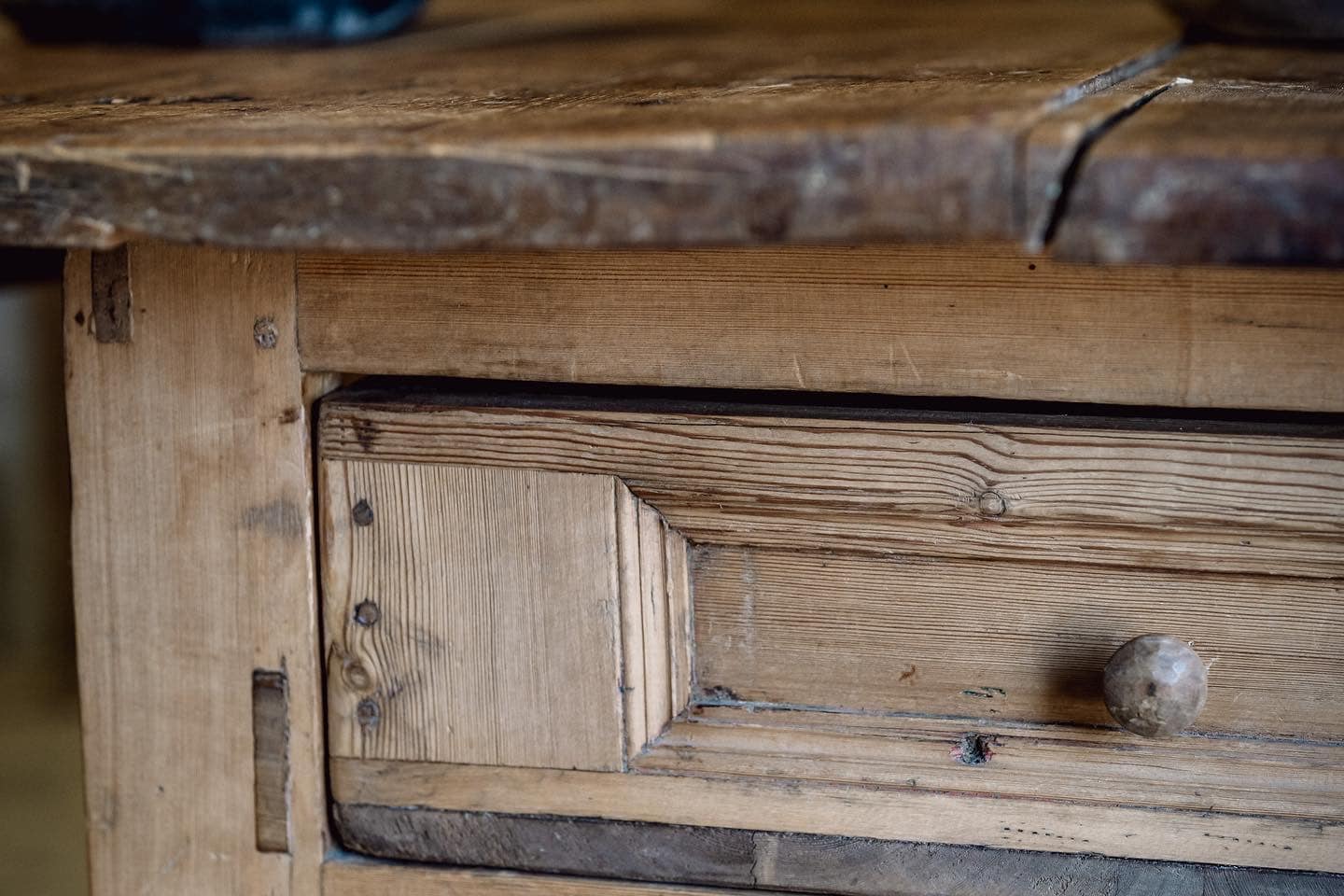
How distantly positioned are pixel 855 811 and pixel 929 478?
14 centimetres

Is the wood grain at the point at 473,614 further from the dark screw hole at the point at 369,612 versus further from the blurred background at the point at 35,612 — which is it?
the blurred background at the point at 35,612

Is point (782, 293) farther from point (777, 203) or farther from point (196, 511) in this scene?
point (196, 511)

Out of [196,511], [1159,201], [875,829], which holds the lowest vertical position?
[875,829]

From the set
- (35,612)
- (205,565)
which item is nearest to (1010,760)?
(205,565)

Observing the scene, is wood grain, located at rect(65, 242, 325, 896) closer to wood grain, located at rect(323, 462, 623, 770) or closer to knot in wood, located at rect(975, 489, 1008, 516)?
wood grain, located at rect(323, 462, 623, 770)

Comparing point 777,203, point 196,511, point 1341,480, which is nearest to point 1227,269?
point 1341,480

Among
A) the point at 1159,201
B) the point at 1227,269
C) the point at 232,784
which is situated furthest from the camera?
the point at 232,784

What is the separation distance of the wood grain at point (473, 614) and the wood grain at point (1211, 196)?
23 centimetres

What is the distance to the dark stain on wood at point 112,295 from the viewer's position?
52cm

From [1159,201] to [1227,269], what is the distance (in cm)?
13

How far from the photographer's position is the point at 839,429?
1.56 feet

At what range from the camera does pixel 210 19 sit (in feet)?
2.72

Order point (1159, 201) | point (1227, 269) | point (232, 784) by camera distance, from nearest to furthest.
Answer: point (1159, 201) → point (1227, 269) → point (232, 784)

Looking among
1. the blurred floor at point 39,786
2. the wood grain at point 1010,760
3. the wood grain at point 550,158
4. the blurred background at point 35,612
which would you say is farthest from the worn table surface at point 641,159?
the blurred background at point 35,612
